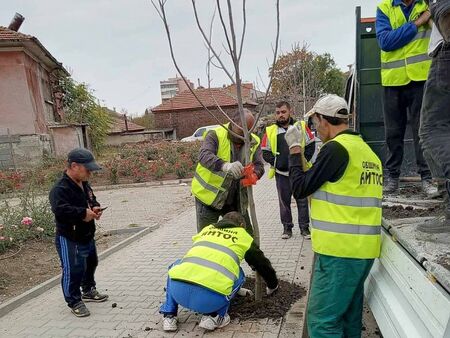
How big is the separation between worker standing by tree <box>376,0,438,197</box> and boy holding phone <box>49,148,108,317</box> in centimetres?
270

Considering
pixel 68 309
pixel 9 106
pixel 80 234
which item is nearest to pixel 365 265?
pixel 80 234

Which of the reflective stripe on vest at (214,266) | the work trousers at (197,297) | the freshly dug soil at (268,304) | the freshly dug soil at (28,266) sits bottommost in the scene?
the freshly dug soil at (28,266)

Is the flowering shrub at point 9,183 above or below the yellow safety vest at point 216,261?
below

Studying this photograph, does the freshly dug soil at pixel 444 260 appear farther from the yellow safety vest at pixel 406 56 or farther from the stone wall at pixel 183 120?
the stone wall at pixel 183 120

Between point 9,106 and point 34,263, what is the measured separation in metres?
13.9

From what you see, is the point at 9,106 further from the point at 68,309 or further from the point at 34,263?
the point at 68,309

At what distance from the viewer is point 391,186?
11.1 feet

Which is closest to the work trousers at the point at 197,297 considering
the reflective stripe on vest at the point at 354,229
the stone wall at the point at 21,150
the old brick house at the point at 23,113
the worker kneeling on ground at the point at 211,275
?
the worker kneeling on ground at the point at 211,275

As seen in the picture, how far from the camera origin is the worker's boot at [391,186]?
10.9 feet

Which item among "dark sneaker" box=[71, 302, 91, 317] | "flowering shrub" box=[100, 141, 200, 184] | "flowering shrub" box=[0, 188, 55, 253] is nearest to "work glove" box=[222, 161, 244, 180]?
"dark sneaker" box=[71, 302, 91, 317]

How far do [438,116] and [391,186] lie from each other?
1.27 metres

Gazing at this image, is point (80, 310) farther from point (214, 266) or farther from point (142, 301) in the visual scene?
point (214, 266)

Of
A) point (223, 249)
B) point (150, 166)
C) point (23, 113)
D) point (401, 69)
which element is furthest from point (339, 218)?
point (23, 113)

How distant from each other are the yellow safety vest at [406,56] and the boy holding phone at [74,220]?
9.10 feet
